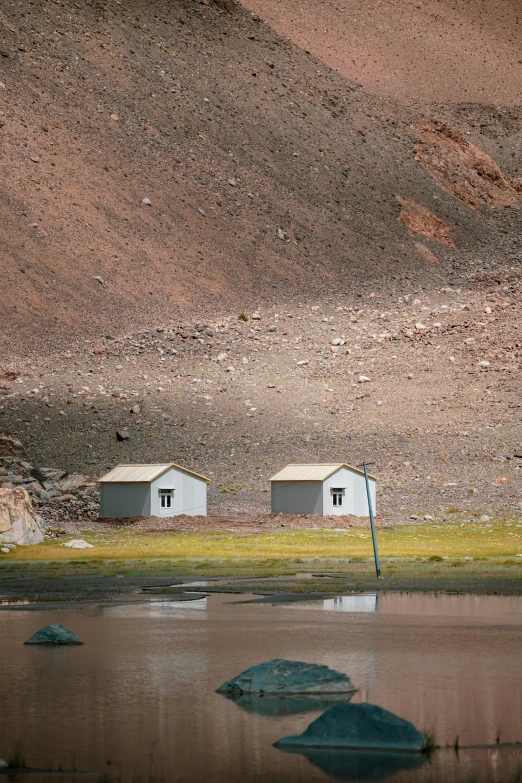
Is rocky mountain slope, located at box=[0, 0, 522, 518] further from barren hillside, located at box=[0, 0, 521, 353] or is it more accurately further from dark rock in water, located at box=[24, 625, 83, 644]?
dark rock in water, located at box=[24, 625, 83, 644]

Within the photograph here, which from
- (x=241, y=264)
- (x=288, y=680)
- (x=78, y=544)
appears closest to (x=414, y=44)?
(x=241, y=264)

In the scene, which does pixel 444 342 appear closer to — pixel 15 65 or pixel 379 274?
pixel 379 274

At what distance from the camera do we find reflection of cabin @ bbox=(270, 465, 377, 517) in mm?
52031

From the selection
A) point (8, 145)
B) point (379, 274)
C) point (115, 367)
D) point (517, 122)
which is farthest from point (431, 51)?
point (115, 367)

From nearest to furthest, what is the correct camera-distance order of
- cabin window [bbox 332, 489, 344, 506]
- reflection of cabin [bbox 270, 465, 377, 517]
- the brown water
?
the brown water
reflection of cabin [bbox 270, 465, 377, 517]
cabin window [bbox 332, 489, 344, 506]

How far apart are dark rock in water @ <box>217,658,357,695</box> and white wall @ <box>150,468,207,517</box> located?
3416 centimetres

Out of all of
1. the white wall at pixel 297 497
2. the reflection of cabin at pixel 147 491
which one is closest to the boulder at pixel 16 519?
the reflection of cabin at pixel 147 491

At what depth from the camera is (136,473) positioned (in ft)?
170

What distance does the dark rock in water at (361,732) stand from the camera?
1407 centimetres

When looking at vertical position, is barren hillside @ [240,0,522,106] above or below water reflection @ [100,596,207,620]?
above

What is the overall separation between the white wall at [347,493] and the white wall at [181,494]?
18.6ft

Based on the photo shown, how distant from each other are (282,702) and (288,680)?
46cm

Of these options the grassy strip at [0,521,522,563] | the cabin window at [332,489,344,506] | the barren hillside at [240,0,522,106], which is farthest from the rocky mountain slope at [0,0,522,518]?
the barren hillside at [240,0,522,106]

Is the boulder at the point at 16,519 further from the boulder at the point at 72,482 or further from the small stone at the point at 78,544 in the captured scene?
the boulder at the point at 72,482
